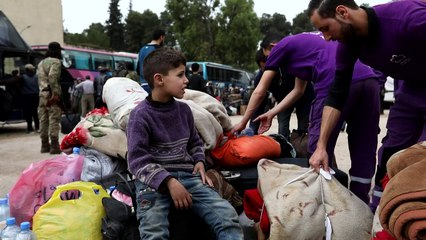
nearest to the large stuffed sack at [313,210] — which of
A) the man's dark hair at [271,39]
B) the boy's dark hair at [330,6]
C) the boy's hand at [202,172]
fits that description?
the boy's hand at [202,172]

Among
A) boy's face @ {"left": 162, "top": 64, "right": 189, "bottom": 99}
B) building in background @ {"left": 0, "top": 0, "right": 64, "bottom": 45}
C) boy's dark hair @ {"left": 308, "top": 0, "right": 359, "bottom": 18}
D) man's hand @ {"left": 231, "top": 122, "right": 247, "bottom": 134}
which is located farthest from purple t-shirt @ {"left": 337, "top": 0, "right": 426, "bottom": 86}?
building in background @ {"left": 0, "top": 0, "right": 64, "bottom": 45}

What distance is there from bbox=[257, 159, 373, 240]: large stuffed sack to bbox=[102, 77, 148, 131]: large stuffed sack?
1454mm

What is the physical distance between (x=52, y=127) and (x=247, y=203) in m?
4.74

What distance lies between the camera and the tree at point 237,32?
37312mm

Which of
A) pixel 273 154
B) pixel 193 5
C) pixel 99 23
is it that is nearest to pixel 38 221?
pixel 273 154

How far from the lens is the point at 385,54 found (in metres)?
2.21

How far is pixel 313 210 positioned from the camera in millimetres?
2256

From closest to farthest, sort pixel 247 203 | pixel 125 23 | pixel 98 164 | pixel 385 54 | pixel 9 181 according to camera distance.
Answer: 1. pixel 385 54
2. pixel 247 203
3. pixel 98 164
4. pixel 9 181
5. pixel 125 23

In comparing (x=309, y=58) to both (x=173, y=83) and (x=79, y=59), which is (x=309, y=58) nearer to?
(x=173, y=83)

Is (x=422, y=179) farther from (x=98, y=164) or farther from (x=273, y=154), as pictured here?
(x=98, y=164)

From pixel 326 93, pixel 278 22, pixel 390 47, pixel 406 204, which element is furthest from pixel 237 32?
pixel 278 22

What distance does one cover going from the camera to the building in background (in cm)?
2923

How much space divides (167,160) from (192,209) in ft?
1.09

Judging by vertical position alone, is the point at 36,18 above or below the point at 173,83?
above
